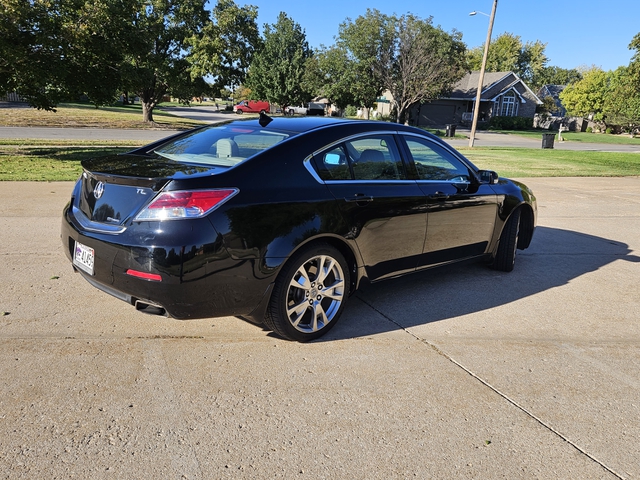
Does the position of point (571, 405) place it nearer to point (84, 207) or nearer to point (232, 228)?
point (232, 228)

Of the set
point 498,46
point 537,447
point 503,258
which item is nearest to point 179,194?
point 537,447

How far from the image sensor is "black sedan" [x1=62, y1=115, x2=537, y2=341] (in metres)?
3.27

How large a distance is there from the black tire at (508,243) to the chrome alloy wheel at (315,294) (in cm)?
251

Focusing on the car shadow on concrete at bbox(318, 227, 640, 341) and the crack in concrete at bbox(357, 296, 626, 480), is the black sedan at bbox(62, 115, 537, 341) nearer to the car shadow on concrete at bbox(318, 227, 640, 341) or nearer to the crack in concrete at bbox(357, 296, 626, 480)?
the car shadow on concrete at bbox(318, 227, 640, 341)

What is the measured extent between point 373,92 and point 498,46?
58.3m

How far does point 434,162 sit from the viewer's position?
498cm

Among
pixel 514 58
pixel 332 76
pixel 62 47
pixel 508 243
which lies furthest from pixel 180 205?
pixel 514 58

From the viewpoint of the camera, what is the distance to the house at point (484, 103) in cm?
5891

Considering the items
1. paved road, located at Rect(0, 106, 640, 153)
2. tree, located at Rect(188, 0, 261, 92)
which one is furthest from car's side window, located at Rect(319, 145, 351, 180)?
tree, located at Rect(188, 0, 261, 92)

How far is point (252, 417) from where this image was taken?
2945mm

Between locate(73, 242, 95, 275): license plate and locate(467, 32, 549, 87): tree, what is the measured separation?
9258 cm

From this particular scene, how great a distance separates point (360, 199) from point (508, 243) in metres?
2.46

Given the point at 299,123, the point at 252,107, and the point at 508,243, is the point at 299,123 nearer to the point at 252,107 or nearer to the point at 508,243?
the point at 508,243

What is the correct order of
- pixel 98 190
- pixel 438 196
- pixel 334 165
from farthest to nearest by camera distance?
pixel 438 196 < pixel 334 165 < pixel 98 190
